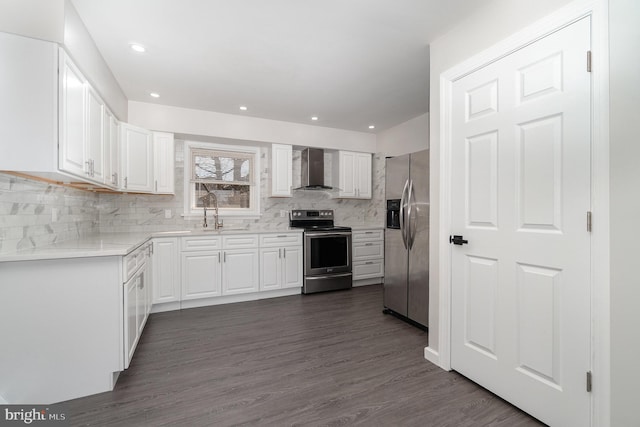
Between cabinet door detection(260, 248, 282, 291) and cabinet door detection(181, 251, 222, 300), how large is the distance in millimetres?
562

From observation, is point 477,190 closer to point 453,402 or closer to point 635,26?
point 635,26

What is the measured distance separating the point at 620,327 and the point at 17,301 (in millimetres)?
3155

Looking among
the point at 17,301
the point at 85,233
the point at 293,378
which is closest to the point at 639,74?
the point at 293,378

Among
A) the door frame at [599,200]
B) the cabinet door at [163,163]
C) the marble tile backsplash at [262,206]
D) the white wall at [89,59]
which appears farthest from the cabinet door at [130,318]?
the door frame at [599,200]

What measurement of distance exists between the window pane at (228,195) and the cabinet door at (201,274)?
36.6 inches

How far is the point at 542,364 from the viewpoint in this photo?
5.16 feet

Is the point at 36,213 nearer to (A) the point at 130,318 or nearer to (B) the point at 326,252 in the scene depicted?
(A) the point at 130,318

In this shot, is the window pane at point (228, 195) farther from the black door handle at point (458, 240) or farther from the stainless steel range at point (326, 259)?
the black door handle at point (458, 240)

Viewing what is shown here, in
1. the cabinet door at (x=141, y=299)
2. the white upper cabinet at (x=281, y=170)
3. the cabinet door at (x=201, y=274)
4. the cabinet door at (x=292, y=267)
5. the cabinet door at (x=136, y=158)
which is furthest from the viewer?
the white upper cabinet at (x=281, y=170)

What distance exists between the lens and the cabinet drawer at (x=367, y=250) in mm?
4539

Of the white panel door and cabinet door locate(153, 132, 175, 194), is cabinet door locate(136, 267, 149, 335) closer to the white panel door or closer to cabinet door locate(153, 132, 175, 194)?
cabinet door locate(153, 132, 175, 194)

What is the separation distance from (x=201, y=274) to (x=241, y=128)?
2.10 m

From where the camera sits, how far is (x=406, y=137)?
444 cm
